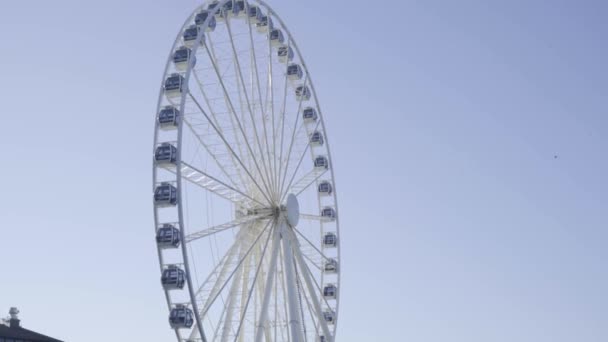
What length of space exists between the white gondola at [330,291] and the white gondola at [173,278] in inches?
747

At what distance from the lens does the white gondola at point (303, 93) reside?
55725 millimetres

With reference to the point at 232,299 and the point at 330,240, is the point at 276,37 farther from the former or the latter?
the point at 232,299

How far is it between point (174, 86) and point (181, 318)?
10822mm

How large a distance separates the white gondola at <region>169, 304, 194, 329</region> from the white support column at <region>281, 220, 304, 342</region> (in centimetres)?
787

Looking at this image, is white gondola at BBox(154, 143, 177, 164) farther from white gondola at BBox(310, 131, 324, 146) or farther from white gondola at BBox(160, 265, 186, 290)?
white gondola at BBox(310, 131, 324, 146)

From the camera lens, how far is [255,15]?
5088 centimetres

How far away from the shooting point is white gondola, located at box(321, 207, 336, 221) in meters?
57.7

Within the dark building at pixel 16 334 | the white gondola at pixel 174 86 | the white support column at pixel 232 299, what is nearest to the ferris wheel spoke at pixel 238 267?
the white support column at pixel 232 299

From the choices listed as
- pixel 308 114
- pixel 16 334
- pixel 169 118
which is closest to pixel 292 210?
pixel 169 118

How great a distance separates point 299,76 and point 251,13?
642 centimetres

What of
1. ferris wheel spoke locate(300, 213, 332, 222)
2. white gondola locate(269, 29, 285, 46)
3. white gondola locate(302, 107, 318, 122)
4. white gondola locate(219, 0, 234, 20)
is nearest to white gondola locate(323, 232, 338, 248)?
ferris wheel spoke locate(300, 213, 332, 222)

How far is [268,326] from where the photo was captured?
44438 mm

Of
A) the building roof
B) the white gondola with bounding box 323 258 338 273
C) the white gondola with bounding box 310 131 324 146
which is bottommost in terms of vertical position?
the building roof

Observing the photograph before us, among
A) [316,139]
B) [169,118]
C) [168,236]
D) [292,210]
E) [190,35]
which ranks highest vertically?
[190,35]
